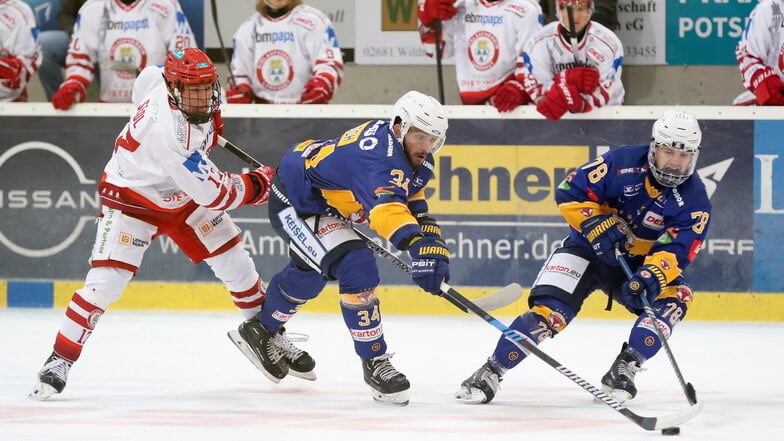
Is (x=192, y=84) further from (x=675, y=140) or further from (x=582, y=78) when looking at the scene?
(x=582, y=78)

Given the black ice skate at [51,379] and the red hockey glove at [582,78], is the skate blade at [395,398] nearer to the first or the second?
the black ice skate at [51,379]

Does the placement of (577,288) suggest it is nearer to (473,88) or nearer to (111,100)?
(473,88)

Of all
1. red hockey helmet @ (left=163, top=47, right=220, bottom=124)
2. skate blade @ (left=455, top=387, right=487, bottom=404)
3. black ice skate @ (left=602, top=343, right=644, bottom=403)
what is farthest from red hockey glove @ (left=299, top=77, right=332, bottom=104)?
black ice skate @ (left=602, top=343, right=644, bottom=403)

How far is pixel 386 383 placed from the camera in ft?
15.4

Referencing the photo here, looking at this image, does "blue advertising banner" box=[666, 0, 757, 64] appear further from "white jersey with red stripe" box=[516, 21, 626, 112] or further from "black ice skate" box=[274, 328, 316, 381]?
"black ice skate" box=[274, 328, 316, 381]

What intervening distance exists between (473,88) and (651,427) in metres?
3.44

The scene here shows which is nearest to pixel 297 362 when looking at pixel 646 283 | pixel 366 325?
pixel 366 325

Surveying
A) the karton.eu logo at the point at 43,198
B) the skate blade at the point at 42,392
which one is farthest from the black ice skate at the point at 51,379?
the karton.eu logo at the point at 43,198

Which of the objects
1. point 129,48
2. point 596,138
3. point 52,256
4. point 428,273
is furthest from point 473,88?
point 428,273

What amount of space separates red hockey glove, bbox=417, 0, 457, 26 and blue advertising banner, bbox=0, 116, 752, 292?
2.05 feet

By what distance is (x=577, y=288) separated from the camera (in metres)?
4.91

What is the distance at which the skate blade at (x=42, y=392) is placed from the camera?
15.4 ft

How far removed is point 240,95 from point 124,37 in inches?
30.1

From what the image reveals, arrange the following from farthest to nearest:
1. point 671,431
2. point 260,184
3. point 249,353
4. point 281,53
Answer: point 281,53 < point 249,353 < point 260,184 < point 671,431
